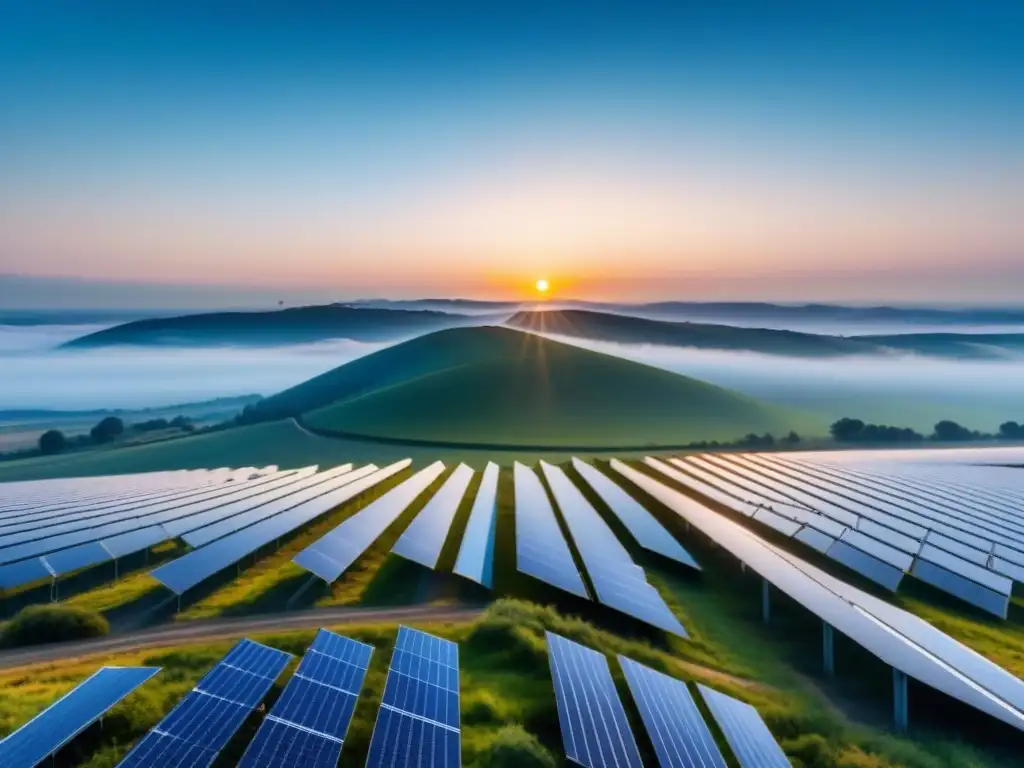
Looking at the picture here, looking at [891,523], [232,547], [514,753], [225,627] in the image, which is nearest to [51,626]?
[225,627]

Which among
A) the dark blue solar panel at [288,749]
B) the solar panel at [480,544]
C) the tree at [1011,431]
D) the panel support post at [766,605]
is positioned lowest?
the tree at [1011,431]

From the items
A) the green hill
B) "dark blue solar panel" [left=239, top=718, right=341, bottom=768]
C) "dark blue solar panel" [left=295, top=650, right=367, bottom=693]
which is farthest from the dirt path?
the green hill

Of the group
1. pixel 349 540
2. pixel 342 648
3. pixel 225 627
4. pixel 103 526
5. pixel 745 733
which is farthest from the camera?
pixel 103 526

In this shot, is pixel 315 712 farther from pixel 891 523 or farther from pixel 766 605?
pixel 891 523

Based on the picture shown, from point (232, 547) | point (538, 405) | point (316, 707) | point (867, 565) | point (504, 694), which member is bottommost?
point (538, 405)

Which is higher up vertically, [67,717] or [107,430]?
[67,717]

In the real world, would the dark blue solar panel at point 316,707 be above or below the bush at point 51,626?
above

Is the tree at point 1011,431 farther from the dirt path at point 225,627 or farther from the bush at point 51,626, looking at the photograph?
the bush at point 51,626

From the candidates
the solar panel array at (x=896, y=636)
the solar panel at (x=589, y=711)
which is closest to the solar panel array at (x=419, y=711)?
the solar panel at (x=589, y=711)
